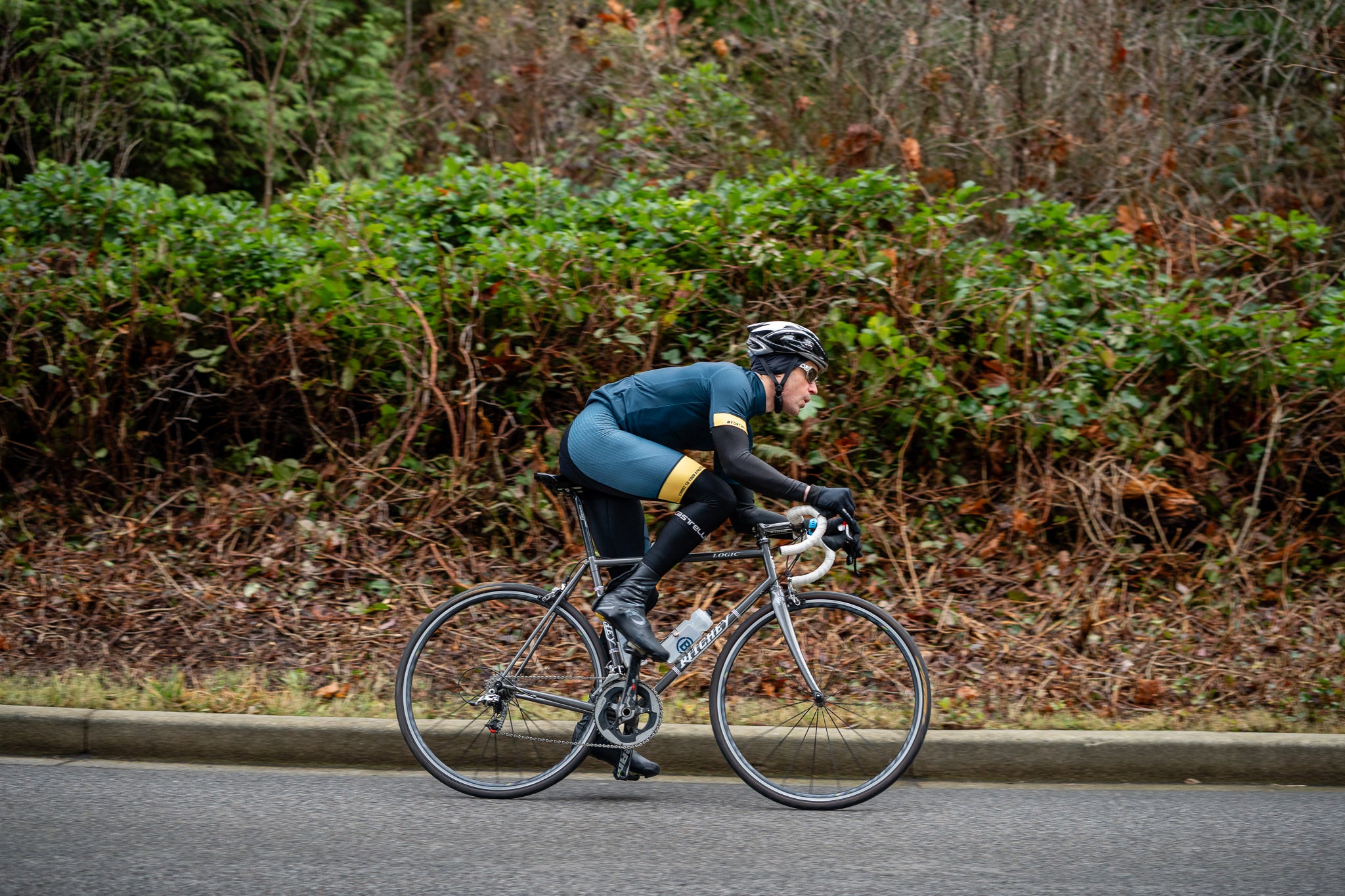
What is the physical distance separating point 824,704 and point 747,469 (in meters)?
1.07

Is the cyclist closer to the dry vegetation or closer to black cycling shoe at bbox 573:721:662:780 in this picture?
black cycling shoe at bbox 573:721:662:780

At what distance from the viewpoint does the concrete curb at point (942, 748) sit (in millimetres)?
5027

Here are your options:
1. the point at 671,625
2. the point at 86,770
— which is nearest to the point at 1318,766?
the point at 671,625

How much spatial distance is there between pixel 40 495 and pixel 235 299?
1.87 metres

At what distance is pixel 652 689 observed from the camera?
4.59 m

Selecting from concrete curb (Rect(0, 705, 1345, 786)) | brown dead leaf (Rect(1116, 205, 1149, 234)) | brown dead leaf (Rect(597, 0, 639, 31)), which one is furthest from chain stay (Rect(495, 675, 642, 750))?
brown dead leaf (Rect(597, 0, 639, 31))

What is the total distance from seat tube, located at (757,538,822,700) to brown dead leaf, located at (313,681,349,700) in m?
2.39

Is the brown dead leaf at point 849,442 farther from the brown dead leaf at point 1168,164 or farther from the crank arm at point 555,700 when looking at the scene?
the brown dead leaf at point 1168,164

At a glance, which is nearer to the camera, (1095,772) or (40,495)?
(1095,772)

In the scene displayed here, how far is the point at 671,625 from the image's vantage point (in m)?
6.67

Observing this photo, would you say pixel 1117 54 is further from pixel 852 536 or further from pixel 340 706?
pixel 340 706

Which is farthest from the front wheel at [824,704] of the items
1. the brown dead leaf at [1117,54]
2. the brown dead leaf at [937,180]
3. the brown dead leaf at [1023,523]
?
the brown dead leaf at [1117,54]

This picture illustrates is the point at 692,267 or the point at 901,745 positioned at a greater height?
the point at 692,267

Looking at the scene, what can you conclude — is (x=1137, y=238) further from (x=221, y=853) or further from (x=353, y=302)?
(x=221, y=853)
